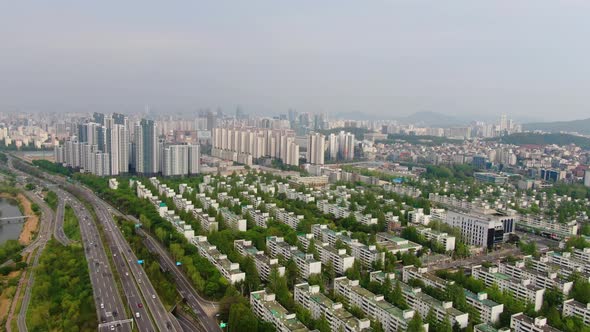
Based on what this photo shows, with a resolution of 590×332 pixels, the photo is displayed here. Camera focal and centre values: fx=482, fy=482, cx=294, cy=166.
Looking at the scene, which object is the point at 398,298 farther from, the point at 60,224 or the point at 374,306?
the point at 60,224

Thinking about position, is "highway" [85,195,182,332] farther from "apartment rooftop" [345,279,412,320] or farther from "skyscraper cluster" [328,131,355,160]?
"skyscraper cluster" [328,131,355,160]

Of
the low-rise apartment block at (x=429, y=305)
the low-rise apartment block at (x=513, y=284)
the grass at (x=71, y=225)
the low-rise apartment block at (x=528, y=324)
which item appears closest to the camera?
the low-rise apartment block at (x=528, y=324)

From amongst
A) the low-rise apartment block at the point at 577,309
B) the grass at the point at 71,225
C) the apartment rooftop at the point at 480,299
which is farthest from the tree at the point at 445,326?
the grass at the point at 71,225

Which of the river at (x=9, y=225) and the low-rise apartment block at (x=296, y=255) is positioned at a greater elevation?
the low-rise apartment block at (x=296, y=255)

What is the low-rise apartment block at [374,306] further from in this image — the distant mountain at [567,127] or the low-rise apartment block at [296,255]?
the distant mountain at [567,127]

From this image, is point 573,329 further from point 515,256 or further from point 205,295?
point 205,295

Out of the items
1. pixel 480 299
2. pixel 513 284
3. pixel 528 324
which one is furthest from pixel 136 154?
pixel 528 324

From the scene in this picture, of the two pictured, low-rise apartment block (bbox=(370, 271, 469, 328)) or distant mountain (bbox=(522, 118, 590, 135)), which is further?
distant mountain (bbox=(522, 118, 590, 135))

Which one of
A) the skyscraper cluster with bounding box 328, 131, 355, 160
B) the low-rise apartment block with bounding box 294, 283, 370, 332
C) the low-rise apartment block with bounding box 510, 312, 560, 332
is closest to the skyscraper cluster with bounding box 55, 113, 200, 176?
the skyscraper cluster with bounding box 328, 131, 355, 160
